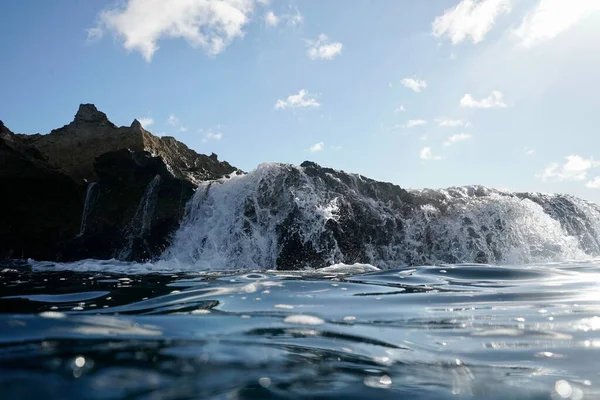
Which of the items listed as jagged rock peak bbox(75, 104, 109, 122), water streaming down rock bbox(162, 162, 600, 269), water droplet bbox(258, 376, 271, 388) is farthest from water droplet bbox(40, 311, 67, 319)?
jagged rock peak bbox(75, 104, 109, 122)

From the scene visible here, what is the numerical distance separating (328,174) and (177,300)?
11.1 meters

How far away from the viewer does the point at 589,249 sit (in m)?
16.7

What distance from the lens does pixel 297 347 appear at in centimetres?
211

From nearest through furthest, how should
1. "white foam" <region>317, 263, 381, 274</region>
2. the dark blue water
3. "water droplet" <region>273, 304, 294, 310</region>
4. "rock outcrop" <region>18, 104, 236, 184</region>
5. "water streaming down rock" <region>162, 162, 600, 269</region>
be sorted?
the dark blue water, "water droplet" <region>273, 304, 294, 310</region>, "white foam" <region>317, 263, 381, 274</region>, "water streaming down rock" <region>162, 162, 600, 269</region>, "rock outcrop" <region>18, 104, 236, 184</region>

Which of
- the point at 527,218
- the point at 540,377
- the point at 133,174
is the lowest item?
the point at 540,377

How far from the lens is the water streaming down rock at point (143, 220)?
44.5ft

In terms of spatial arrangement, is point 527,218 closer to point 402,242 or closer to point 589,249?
point 589,249

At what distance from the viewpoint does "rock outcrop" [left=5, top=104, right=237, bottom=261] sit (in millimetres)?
13820

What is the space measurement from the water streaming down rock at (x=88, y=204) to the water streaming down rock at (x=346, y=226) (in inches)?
128

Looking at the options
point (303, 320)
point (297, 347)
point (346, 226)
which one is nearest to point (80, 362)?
point (297, 347)

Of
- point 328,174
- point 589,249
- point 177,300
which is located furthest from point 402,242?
point 177,300

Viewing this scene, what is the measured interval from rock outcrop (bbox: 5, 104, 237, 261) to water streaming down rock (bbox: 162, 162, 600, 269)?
913 mm

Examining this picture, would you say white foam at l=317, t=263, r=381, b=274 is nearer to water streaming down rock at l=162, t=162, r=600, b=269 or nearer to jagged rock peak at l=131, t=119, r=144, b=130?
water streaming down rock at l=162, t=162, r=600, b=269

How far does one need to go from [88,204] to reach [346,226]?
26.7 feet
